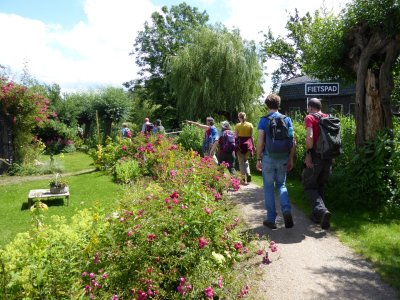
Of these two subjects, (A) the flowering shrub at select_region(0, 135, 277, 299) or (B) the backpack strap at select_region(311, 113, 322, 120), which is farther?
(B) the backpack strap at select_region(311, 113, 322, 120)

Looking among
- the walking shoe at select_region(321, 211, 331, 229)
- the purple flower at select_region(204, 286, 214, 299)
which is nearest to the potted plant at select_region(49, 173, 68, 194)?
the walking shoe at select_region(321, 211, 331, 229)

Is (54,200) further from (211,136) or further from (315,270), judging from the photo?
(315,270)

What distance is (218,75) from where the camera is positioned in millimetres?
21109

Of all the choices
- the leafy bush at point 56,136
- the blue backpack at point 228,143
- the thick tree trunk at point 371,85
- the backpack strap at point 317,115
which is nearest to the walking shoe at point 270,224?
the backpack strap at point 317,115

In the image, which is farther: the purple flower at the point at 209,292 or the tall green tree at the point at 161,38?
the tall green tree at the point at 161,38

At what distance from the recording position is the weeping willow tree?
2094cm

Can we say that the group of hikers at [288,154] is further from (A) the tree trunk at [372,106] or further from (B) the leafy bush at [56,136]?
(B) the leafy bush at [56,136]

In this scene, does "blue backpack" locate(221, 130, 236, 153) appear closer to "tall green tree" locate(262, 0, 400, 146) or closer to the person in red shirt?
"tall green tree" locate(262, 0, 400, 146)

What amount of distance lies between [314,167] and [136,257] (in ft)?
10.9

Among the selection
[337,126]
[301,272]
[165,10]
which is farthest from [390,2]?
[165,10]

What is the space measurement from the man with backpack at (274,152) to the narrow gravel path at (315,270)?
0.32 m

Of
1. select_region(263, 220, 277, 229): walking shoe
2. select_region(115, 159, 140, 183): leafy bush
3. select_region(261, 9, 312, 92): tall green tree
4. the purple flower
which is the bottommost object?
the purple flower

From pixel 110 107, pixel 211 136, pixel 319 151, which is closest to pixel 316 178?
pixel 319 151

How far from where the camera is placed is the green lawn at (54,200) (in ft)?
21.8
